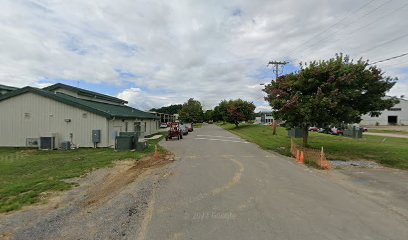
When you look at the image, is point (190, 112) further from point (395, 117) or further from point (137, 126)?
point (137, 126)

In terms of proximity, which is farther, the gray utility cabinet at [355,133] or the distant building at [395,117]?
the distant building at [395,117]

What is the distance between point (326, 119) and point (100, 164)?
14.0 metres

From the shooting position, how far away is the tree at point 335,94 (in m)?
19.8

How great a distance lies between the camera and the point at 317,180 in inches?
464

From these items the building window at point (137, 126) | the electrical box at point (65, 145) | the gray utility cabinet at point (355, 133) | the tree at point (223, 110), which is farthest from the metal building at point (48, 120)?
the tree at point (223, 110)

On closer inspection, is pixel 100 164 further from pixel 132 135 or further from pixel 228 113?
pixel 228 113

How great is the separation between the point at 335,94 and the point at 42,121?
21483 millimetres

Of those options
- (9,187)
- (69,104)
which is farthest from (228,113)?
(9,187)

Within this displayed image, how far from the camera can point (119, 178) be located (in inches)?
472

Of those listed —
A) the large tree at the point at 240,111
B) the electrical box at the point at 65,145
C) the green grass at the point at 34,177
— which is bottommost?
the green grass at the point at 34,177

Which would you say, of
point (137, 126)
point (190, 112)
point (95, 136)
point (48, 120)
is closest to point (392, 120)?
point (190, 112)

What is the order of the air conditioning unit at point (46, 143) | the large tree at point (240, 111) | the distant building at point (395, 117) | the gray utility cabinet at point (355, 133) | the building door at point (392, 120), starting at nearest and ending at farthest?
the air conditioning unit at point (46, 143)
the gray utility cabinet at point (355, 133)
the large tree at point (240, 111)
the distant building at point (395, 117)
the building door at point (392, 120)

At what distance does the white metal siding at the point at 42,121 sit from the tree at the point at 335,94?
14390mm

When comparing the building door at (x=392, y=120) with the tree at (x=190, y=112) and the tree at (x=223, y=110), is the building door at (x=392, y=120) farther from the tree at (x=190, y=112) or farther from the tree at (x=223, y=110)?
the tree at (x=190, y=112)
